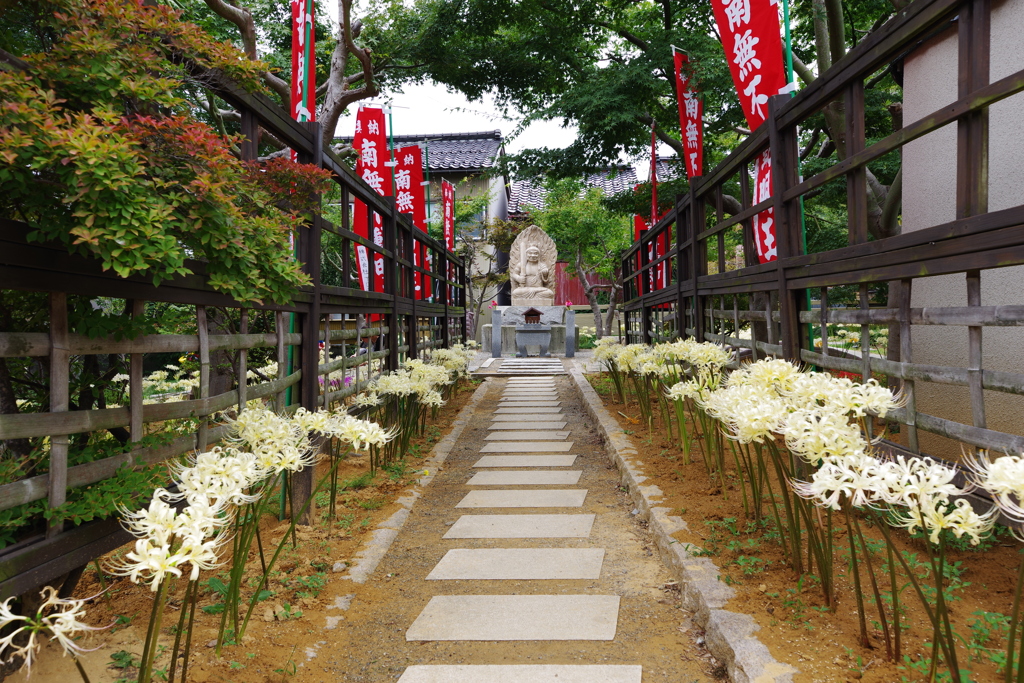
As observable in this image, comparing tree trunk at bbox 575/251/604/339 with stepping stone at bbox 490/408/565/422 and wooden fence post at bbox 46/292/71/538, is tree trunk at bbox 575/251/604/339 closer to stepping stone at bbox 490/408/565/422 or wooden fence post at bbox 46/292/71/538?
stepping stone at bbox 490/408/565/422

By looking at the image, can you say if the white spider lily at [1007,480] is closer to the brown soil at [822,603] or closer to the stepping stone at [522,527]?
the brown soil at [822,603]

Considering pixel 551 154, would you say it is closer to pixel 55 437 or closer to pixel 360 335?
pixel 360 335

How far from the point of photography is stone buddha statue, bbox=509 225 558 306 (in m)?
18.5

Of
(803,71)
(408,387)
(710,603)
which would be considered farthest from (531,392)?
(710,603)

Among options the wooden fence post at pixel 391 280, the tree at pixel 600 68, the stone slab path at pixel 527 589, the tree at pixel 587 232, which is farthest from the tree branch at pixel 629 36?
the tree at pixel 587 232

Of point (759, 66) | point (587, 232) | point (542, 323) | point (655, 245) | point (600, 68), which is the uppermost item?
point (600, 68)

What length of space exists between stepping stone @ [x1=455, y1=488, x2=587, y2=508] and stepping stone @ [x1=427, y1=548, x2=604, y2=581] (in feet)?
2.77

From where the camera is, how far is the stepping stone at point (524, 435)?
6.82 meters

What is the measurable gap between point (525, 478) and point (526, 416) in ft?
9.68

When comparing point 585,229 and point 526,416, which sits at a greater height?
point 585,229

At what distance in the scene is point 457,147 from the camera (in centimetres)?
2417

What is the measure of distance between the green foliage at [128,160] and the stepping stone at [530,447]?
407cm

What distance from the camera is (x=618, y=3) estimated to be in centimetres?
926

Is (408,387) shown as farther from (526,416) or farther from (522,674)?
(526,416)
